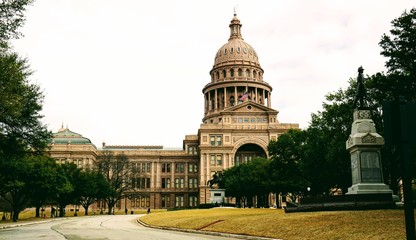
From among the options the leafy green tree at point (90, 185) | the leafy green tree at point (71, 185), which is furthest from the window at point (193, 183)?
the leafy green tree at point (71, 185)

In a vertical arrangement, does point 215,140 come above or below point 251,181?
above

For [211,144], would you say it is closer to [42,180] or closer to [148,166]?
[148,166]

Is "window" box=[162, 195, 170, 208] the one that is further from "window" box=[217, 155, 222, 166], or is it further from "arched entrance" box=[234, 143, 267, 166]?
"arched entrance" box=[234, 143, 267, 166]

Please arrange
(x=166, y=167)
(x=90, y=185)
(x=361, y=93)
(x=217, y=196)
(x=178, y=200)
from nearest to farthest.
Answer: (x=361, y=93)
(x=217, y=196)
(x=90, y=185)
(x=178, y=200)
(x=166, y=167)

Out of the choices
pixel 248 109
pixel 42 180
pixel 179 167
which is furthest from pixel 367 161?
pixel 179 167

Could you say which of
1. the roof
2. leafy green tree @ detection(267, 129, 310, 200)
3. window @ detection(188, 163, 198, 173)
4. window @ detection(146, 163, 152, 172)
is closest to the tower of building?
window @ detection(188, 163, 198, 173)

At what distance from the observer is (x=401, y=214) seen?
22.7 metres

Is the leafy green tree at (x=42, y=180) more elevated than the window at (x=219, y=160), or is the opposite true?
the window at (x=219, y=160)

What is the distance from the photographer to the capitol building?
4611 inches

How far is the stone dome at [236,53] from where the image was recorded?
5733 inches

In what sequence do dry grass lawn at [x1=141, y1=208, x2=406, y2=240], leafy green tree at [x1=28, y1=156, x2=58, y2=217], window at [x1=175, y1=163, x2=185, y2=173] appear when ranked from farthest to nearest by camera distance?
window at [x1=175, y1=163, x2=185, y2=173], leafy green tree at [x1=28, y1=156, x2=58, y2=217], dry grass lawn at [x1=141, y1=208, x2=406, y2=240]

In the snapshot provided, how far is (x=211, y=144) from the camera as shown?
387 feet

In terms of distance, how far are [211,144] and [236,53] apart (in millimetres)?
41495

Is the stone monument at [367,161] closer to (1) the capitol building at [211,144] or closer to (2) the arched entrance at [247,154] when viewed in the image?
(1) the capitol building at [211,144]
